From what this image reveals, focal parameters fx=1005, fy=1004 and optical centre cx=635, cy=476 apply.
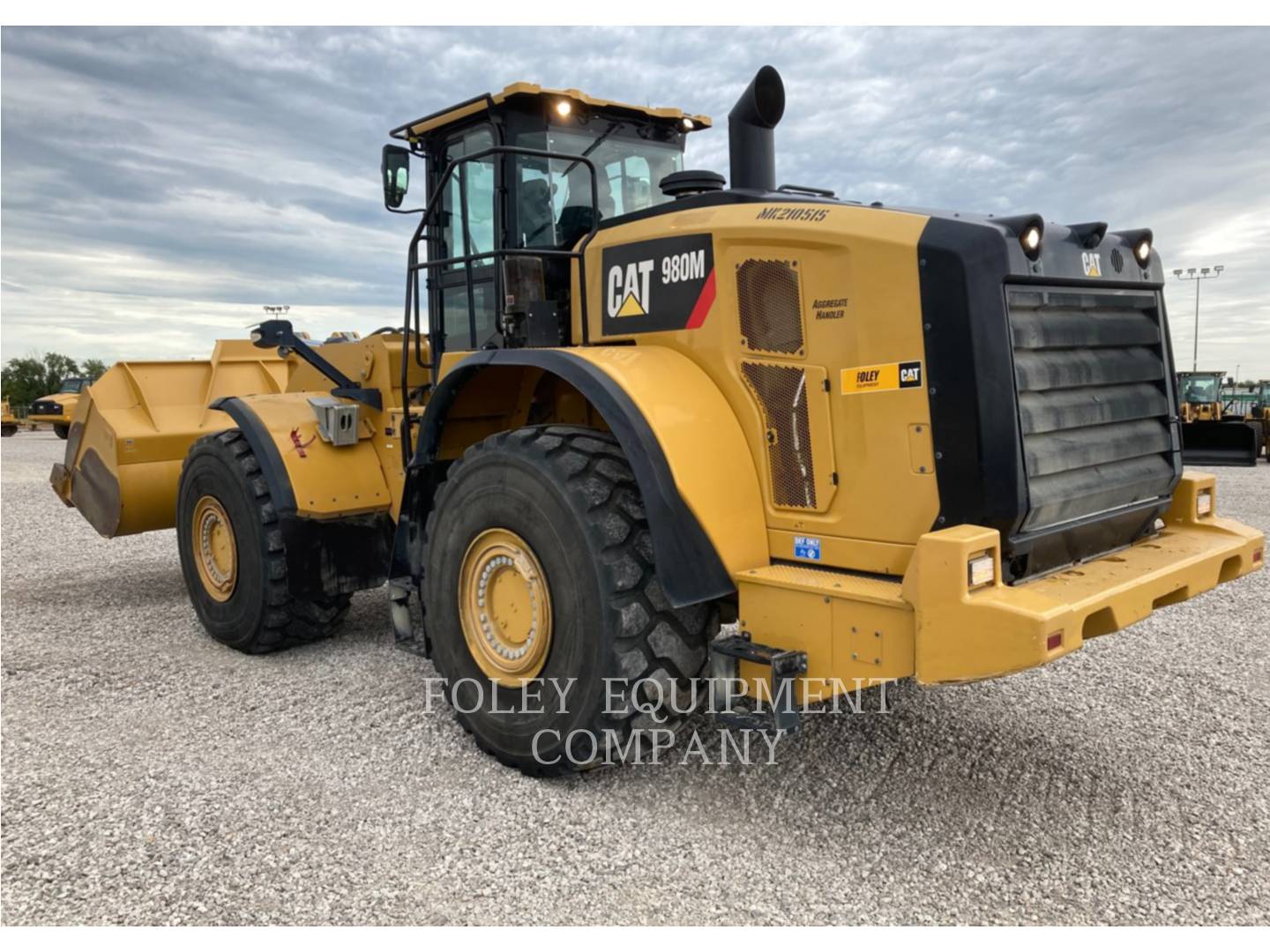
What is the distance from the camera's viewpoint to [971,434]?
3.20 m

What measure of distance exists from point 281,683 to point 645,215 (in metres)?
3.08

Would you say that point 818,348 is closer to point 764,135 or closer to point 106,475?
point 764,135

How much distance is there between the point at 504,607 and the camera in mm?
4078

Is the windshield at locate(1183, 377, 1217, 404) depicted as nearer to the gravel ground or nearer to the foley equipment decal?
the gravel ground

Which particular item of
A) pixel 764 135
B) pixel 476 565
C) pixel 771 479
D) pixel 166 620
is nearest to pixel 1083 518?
pixel 771 479

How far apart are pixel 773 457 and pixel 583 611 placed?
89 centimetres

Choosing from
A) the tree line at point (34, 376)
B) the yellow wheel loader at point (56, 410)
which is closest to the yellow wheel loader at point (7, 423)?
the yellow wheel loader at point (56, 410)

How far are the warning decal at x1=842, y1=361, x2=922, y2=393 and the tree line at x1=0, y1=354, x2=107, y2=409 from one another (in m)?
63.3

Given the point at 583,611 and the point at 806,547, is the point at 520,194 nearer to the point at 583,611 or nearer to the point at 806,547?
the point at 583,611

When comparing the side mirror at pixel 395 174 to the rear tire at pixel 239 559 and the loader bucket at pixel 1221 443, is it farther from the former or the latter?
the loader bucket at pixel 1221 443

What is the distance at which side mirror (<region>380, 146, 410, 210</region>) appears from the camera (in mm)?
5211

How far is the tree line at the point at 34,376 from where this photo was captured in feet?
199

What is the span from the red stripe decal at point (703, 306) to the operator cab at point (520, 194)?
84 centimetres

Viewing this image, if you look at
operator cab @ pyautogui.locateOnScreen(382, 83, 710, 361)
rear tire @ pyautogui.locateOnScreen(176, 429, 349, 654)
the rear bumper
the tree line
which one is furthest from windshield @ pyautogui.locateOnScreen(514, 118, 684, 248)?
the tree line
